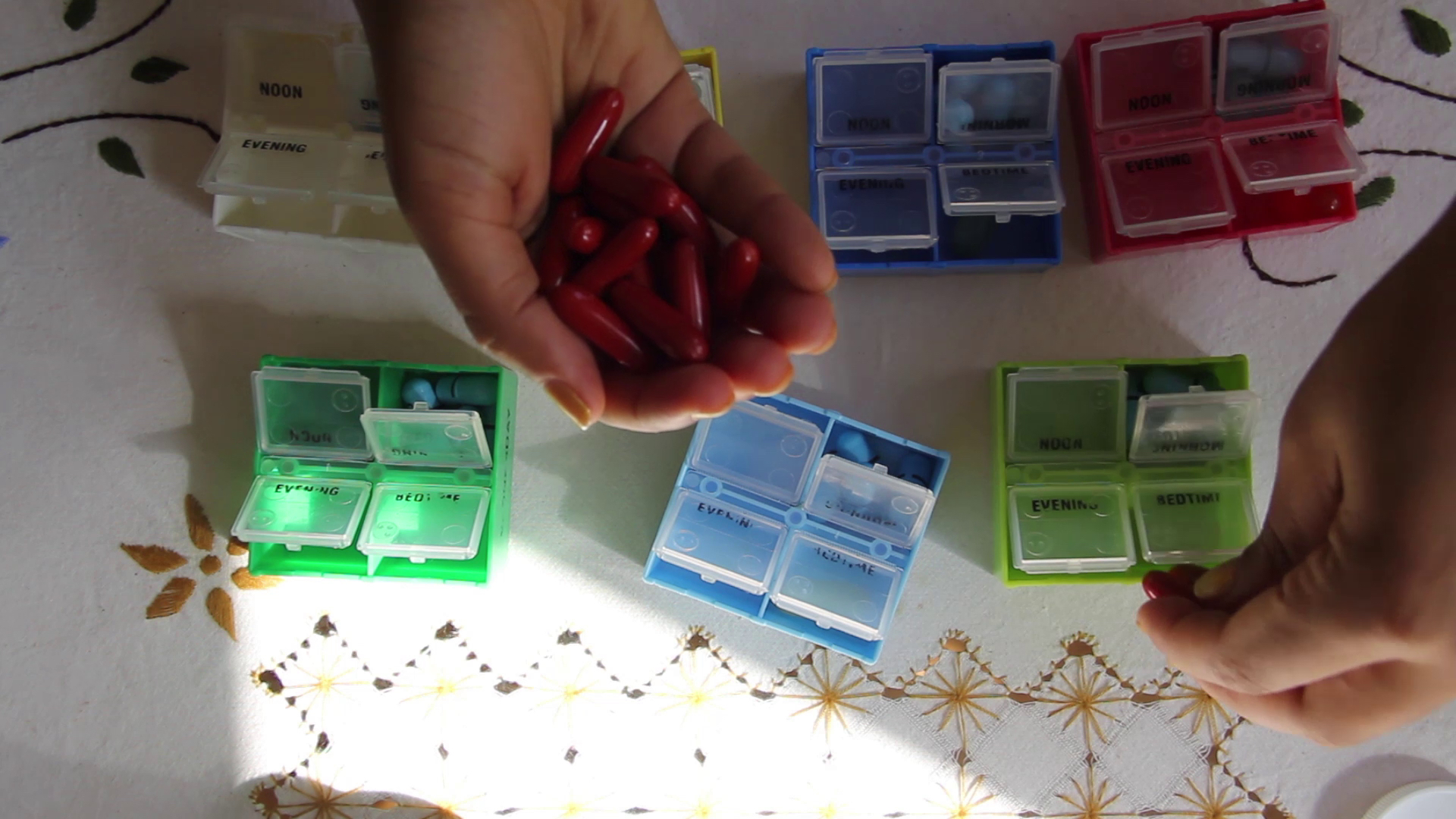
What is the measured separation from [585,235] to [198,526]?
715 millimetres

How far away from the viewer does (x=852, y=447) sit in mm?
1227

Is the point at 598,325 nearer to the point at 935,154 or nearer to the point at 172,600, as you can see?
the point at 935,154

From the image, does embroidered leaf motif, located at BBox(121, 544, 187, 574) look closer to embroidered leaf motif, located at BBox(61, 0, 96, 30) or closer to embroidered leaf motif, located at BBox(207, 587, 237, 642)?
embroidered leaf motif, located at BBox(207, 587, 237, 642)

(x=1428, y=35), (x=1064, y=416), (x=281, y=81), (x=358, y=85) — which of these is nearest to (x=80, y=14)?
(x=281, y=81)

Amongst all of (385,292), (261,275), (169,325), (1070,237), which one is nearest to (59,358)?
(169,325)

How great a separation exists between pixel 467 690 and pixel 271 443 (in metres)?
0.42

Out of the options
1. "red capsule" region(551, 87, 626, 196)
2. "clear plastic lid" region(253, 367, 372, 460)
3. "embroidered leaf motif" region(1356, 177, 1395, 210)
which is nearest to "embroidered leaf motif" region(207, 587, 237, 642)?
"clear plastic lid" region(253, 367, 372, 460)

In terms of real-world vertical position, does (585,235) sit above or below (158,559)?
above

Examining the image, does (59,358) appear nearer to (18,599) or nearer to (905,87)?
(18,599)

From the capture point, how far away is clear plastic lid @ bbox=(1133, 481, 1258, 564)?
1194mm

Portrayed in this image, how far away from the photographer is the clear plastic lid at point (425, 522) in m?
1.20

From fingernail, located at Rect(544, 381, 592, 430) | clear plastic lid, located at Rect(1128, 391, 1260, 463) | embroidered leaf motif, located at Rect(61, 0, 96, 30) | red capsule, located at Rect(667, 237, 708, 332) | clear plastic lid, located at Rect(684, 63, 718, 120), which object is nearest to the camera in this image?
fingernail, located at Rect(544, 381, 592, 430)

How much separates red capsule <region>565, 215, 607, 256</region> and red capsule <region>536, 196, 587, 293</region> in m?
0.01

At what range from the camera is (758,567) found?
1217 mm
